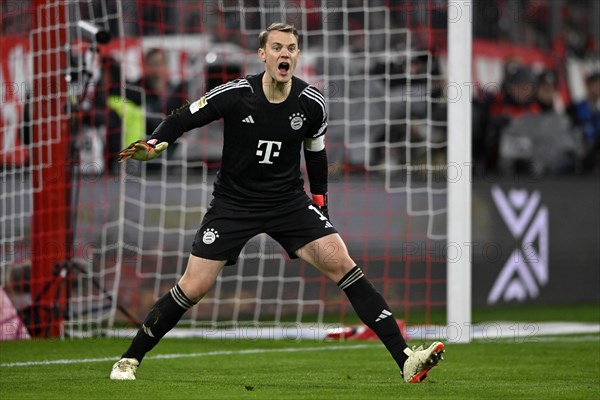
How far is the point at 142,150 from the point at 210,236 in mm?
739

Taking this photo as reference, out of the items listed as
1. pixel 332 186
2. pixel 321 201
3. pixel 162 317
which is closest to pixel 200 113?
pixel 321 201

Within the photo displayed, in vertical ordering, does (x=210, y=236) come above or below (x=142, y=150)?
below

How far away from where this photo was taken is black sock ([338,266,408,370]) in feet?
21.7

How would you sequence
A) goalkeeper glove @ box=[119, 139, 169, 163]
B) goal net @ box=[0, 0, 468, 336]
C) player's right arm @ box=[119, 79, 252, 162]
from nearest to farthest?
goalkeeper glove @ box=[119, 139, 169, 163] < player's right arm @ box=[119, 79, 252, 162] < goal net @ box=[0, 0, 468, 336]

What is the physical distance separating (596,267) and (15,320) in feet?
24.7

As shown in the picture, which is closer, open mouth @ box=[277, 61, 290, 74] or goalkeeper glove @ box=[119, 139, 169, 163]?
goalkeeper glove @ box=[119, 139, 169, 163]

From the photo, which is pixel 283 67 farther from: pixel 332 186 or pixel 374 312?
pixel 332 186

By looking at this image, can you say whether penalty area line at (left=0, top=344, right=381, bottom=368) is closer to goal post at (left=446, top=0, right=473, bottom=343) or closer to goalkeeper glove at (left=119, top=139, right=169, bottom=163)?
goal post at (left=446, top=0, right=473, bottom=343)

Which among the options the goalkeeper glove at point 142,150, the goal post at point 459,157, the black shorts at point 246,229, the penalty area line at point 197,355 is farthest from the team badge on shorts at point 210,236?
the goal post at point 459,157

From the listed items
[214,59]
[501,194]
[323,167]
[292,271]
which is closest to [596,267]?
[501,194]

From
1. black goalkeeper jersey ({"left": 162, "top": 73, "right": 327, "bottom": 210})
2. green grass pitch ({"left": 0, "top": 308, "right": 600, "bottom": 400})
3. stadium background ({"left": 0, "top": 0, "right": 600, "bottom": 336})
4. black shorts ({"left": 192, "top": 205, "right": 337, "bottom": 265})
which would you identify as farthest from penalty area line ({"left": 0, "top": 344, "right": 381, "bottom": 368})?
black goalkeeper jersey ({"left": 162, "top": 73, "right": 327, "bottom": 210})

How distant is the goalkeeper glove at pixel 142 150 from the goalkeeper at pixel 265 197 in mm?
284

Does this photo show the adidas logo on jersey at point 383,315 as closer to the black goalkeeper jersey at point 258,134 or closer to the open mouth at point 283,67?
the black goalkeeper jersey at point 258,134

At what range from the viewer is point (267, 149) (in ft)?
22.1
